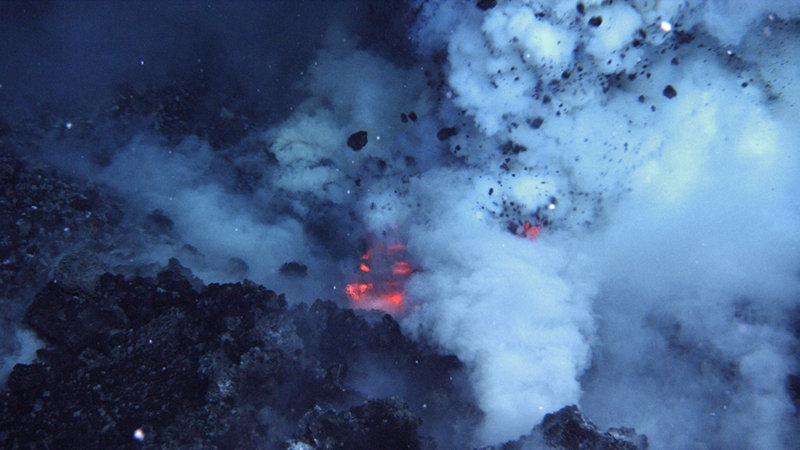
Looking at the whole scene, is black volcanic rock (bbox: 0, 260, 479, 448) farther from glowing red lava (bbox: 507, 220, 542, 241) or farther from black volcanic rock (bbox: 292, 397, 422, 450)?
glowing red lava (bbox: 507, 220, 542, 241)

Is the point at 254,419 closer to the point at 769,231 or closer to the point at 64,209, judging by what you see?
the point at 64,209

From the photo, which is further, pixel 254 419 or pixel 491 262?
pixel 491 262

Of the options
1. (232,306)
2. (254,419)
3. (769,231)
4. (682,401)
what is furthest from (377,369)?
(769,231)

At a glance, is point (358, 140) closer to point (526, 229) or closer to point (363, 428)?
point (526, 229)

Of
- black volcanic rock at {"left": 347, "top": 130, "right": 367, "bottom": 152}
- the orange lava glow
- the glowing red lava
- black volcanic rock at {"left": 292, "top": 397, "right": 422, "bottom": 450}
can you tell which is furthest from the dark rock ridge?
black volcanic rock at {"left": 347, "top": 130, "right": 367, "bottom": 152}

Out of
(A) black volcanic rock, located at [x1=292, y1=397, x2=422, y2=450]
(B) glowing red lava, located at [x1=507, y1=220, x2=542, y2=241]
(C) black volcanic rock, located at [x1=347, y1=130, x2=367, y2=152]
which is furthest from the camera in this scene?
(C) black volcanic rock, located at [x1=347, y1=130, x2=367, y2=152]

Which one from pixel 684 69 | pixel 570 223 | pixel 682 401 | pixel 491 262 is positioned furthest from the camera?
pixel 570 223

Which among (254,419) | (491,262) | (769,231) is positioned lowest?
(254,419)

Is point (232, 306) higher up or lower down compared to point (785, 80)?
lower down

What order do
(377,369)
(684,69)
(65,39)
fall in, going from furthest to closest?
(65,39) < (684,69) < (377,369)
